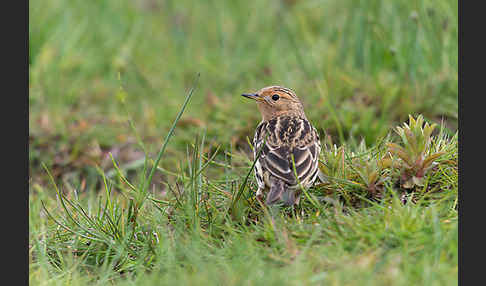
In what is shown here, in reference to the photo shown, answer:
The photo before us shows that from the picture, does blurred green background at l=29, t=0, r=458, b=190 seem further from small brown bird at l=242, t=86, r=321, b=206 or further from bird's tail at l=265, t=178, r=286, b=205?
bird's tail at l=265, t=178, r=286, b=205

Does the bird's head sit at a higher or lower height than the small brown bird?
higher

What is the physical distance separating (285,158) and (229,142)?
2344 mm

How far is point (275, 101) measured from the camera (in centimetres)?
631

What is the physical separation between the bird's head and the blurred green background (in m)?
0.51

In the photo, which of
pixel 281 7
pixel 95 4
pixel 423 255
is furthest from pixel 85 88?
pixel 423 255

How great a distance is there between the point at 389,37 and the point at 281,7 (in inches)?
115

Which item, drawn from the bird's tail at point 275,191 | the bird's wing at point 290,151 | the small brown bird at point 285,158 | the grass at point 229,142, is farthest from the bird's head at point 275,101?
the bird's tail at point 275,191

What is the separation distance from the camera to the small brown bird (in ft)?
15.7

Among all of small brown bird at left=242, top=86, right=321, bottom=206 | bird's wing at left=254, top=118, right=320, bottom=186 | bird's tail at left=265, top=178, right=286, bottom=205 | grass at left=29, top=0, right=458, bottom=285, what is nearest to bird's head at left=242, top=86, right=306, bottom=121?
small brown bird at left=242, top=86, right=321, bottom=206

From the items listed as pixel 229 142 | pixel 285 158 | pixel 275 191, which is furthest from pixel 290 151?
pixel 229 142

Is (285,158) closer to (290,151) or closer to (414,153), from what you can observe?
(290,151)

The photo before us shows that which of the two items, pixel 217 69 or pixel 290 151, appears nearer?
pixel 290 151

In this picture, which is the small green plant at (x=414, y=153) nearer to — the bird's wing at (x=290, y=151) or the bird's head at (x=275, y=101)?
the bird's wing at (x=290, y=151)

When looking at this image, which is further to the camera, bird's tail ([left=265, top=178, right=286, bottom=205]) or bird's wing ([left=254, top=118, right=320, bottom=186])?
bird's wing ([left=254, top=118, right=320, bottom=186])
